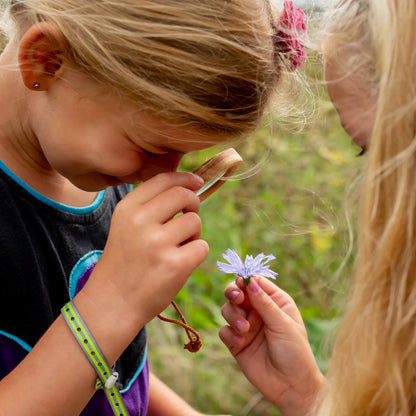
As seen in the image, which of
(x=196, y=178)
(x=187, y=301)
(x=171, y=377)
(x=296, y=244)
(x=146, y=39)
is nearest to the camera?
(x=146, y=39)

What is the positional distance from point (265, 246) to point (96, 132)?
172 cm

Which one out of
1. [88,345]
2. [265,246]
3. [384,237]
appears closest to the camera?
[384,237]

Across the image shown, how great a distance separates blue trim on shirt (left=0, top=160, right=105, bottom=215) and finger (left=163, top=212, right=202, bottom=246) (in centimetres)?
29

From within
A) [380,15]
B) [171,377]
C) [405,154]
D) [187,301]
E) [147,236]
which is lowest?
[171,377]

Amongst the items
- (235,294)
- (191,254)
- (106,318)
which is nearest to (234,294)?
(235,294)

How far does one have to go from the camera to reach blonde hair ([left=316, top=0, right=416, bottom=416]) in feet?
2.89

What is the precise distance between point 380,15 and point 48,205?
0.75 metres

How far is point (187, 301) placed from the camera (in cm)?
240

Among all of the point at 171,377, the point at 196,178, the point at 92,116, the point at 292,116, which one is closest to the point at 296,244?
the point at 171,377

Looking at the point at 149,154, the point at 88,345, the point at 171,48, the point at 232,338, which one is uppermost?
the point at 171,48

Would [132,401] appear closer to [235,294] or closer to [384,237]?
[235,294]

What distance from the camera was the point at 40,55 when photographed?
3.48ft

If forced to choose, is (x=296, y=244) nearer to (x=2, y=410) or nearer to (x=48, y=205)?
(x=48, y=205)

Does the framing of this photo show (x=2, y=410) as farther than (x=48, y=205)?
No
